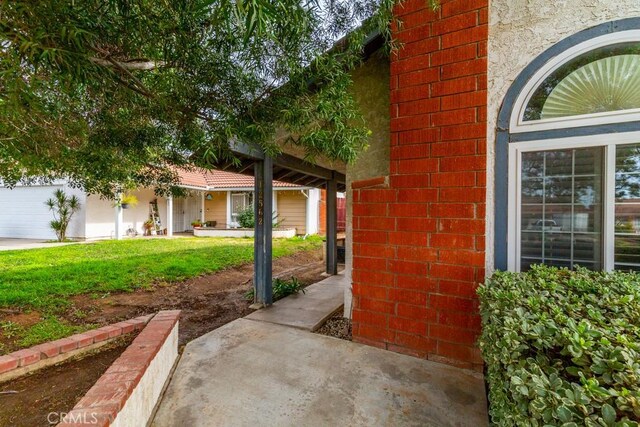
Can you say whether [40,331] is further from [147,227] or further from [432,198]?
[147,227]

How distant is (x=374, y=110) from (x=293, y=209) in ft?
42.9

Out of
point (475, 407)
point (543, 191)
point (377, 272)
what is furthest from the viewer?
point (377, 272)

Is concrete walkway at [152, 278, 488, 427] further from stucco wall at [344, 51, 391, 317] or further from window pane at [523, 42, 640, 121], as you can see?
window pane at [523, 42, 640, 121]

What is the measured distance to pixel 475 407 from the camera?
231 centimetres

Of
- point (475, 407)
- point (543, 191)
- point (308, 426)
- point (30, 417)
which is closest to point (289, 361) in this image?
point (308, 426)

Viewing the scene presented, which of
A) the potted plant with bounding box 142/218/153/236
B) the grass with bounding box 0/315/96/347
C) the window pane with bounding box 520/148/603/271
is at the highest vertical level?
the window pane with bounding box 520/148/603/271

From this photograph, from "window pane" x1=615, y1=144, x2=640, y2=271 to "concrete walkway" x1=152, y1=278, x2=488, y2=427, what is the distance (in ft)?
5.72

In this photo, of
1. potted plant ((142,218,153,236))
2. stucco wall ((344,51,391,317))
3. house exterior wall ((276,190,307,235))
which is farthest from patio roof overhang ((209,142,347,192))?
→ potted plant ((142,218,153,236))

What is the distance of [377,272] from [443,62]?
2.42 m

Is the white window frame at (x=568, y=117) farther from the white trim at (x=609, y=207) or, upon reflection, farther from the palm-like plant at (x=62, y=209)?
the palm-like plant at (x=62, y=209)

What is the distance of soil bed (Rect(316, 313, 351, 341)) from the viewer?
3.88m

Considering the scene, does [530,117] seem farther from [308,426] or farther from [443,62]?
[308,426]

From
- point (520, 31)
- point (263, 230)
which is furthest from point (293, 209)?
point (520, 31)

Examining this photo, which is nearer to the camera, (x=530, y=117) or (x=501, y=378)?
(x=501, y=378)
